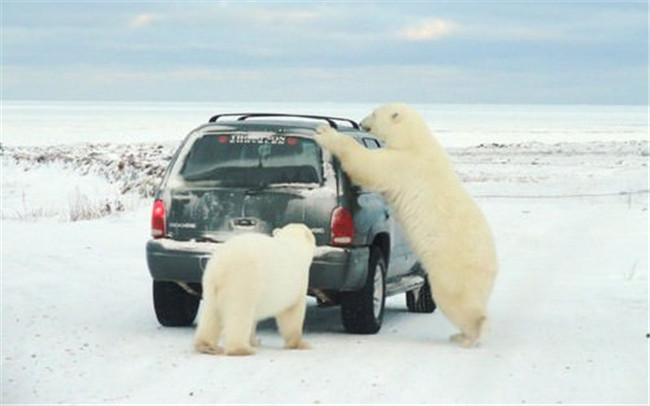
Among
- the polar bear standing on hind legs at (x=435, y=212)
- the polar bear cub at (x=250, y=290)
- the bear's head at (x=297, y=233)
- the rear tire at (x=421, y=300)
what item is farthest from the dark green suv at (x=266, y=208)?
the rear tire at (x=421, y=300)

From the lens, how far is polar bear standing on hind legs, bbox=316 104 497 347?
33.7ft

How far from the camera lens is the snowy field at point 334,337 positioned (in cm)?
827

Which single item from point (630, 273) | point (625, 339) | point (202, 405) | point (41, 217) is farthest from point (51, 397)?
point (41, 217)

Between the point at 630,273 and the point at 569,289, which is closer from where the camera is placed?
the point at 569,289

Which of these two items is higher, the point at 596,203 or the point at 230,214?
the point at 230,214

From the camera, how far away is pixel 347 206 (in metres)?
10.4

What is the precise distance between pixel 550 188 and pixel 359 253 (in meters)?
21.6

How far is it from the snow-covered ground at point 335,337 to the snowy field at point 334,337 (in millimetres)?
21

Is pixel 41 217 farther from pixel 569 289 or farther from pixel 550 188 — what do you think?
pixel 550 188

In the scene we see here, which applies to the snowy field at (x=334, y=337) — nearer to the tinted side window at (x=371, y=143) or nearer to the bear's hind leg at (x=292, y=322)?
the bear's hind leg at (x=292, y=322)

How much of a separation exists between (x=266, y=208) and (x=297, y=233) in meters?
0.63

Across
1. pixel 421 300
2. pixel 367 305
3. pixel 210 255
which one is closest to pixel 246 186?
pixel 210 255

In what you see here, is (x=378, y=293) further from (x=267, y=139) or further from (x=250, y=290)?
(x=250, y=290)

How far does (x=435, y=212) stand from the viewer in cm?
1048
